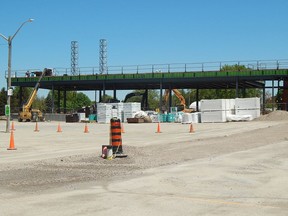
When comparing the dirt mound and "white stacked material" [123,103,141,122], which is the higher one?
"white stacked material" [123,103,141,122]

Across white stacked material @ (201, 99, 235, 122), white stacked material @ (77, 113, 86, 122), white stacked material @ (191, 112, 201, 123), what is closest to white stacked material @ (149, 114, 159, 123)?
white stacked material @ (191, 112, 201, 123)

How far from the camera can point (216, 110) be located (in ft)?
161

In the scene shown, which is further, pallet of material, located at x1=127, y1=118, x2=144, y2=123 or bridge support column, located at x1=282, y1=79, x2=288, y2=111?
bridge support column, located at x1=282, y1=79, x2=288, y2=111

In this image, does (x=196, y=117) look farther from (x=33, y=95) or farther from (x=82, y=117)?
(x=33, y=95)

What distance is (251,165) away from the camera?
1264 cm

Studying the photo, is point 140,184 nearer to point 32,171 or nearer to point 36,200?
point 36,200

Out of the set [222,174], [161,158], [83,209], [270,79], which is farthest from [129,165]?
[270,79]

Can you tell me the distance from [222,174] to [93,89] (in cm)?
7355

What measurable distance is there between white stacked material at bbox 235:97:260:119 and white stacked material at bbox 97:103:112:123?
1780cm

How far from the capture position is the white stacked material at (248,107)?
164ft

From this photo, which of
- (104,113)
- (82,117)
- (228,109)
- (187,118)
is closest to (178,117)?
(187,118)

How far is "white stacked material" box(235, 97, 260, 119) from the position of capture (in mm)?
49969

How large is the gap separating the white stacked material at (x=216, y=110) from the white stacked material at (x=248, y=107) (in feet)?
2.29

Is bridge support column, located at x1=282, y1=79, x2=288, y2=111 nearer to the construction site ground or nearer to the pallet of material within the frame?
the pallet of material
